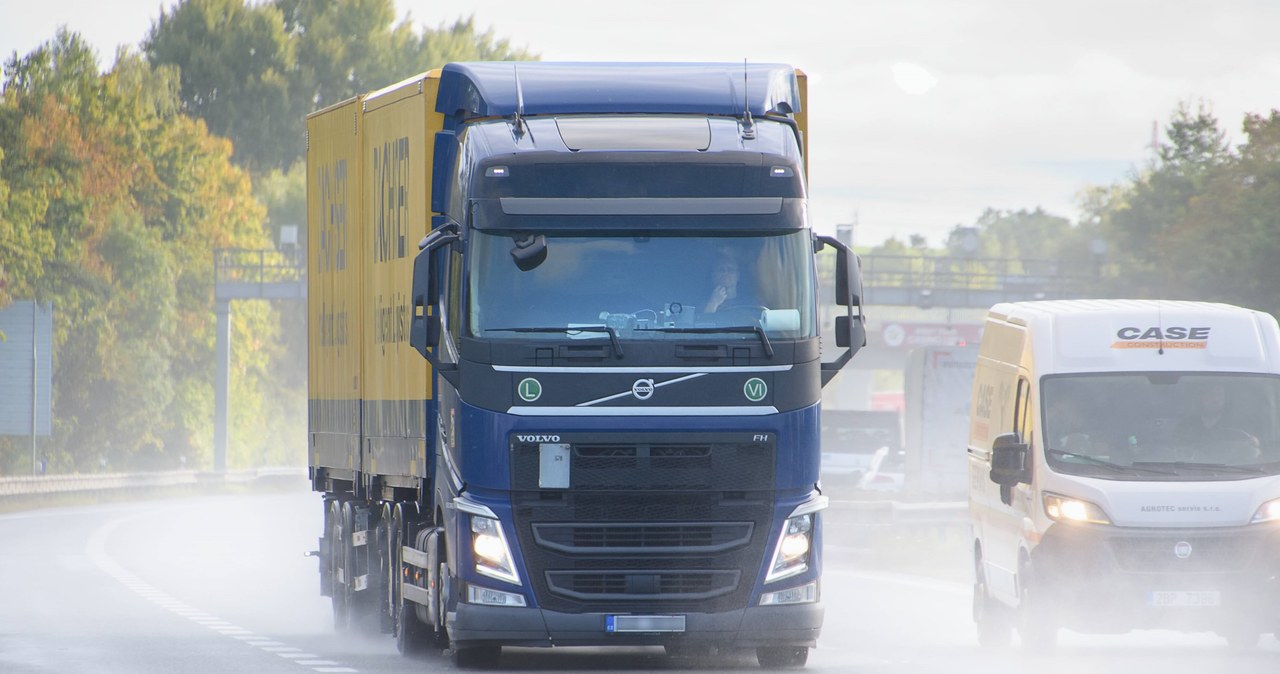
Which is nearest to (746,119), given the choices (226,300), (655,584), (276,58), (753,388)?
(753,388)

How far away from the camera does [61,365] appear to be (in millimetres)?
84500

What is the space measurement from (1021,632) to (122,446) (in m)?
72.2

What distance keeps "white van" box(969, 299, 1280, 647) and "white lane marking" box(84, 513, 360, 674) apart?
489cm

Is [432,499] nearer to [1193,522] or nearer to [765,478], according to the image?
[765,478]

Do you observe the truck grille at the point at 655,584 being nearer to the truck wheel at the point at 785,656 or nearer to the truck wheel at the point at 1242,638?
the truck wheel at the point at 785,656

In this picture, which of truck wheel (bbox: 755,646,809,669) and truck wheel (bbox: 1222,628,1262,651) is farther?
truck wheel (bbox: 1222,628,1262,651)

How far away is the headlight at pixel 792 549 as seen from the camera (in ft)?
49.6

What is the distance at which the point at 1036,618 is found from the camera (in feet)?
58.0

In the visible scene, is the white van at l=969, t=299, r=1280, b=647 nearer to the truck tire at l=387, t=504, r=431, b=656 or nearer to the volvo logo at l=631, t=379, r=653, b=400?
the volvo logo at l=631, t=379, r=653, b=400

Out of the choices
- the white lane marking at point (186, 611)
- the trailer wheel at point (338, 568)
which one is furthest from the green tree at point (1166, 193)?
the trailer wheel at point (338, 568)

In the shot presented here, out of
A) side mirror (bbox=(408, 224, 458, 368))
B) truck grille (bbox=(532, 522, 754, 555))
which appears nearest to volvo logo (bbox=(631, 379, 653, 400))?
truck grille (bbox=(532, 522, 754, 555))

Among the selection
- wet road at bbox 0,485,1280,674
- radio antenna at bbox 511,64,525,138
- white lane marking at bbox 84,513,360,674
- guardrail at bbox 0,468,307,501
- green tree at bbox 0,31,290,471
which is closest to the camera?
radio antenna at bbox 511,64,525,138

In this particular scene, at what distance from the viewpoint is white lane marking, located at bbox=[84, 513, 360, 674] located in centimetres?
1776

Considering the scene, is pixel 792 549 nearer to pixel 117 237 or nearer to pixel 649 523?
pixel 649 523
